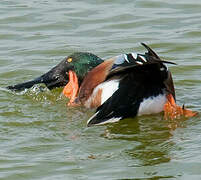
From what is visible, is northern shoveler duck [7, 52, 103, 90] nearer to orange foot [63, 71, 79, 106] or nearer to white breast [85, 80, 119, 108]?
orange foot [63, 71, 79, 106]

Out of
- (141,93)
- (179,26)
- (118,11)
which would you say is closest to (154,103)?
(141,93)

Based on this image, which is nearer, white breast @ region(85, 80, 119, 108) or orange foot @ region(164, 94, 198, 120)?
white breast @ region(85, 80, 119, 108)

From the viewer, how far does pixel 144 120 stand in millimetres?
7641

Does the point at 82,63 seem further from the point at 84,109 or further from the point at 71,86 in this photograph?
the point at 84,109

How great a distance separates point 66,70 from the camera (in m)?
8.77

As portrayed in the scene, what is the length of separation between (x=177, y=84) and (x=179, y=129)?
1.74m

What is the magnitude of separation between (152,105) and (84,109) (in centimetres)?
94

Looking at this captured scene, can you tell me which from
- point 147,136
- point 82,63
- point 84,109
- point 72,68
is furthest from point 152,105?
point 72,68

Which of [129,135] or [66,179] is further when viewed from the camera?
[129,135]

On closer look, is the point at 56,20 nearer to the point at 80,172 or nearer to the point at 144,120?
the point at 144,120

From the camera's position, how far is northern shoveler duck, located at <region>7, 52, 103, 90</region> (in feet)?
28.3

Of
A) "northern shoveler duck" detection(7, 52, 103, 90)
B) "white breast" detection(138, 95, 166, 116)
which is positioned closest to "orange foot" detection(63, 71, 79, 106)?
"northern shoveler duck" detection(7, 52, 103, 90)

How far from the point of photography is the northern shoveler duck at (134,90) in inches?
285

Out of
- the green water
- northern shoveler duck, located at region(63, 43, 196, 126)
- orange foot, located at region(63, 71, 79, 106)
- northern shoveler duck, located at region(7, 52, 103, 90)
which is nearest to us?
the green water
